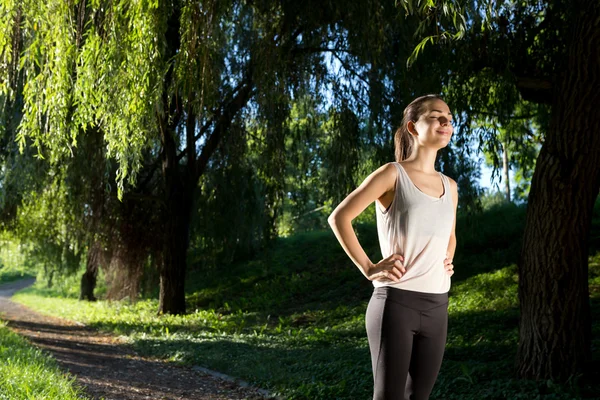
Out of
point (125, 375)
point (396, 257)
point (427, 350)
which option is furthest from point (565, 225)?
point (125, 375)

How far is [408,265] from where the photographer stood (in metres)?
2.53

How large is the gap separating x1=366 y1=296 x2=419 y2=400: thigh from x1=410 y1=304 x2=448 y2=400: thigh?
57 mm

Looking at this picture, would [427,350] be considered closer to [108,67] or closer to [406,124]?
[406,124]

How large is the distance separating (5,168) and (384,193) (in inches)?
446

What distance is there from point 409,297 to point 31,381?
4481 mm

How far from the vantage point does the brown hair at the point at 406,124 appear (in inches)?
108

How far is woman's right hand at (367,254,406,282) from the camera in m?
2.48

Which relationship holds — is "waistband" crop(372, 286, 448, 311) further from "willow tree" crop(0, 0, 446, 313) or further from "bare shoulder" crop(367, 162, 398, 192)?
"willow tree" crop(0, 0, 446, 313)

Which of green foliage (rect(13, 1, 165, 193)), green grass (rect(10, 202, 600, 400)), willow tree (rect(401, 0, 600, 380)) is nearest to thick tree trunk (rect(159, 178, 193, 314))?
green grass (rect(10, 202, 600, 400))

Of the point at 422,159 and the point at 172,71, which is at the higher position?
the point at 172,71

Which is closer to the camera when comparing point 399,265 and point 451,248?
point 399,265

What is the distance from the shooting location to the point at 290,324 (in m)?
12.5

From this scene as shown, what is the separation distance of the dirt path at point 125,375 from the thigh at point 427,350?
4.31 meters

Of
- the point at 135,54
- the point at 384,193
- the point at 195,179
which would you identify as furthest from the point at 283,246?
the point at 384,193
